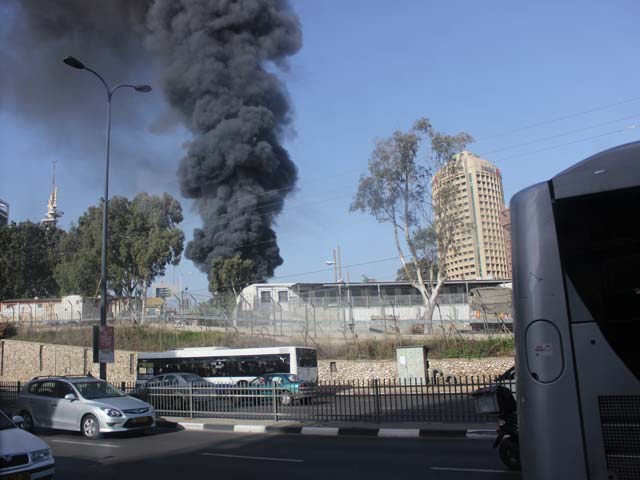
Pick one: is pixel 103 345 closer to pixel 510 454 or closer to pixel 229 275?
pixel 510 454

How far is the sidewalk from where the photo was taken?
12727 mm

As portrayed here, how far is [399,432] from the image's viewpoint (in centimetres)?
1308

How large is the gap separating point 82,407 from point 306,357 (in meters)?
17.3

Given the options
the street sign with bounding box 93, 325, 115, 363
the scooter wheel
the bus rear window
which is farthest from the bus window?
the bus rear window

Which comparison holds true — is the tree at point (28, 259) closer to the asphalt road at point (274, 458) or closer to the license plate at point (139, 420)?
the license plate at point (139, 420)

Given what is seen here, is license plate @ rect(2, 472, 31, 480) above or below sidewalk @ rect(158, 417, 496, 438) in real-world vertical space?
above

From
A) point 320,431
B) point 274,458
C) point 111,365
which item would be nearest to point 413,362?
point 320,431

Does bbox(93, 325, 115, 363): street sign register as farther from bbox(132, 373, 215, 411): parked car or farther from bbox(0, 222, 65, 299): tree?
bbox(0, 222, 65, 299): tree

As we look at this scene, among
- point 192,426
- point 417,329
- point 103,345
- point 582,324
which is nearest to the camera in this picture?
point 582,324

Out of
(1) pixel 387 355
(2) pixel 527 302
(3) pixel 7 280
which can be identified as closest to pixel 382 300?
(1) pixel 387 355

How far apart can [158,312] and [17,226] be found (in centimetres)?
3652

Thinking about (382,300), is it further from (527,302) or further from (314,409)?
(527,302)

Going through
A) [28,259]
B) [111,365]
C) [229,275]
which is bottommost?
[111,365]

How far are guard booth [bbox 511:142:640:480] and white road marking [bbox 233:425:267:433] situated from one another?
12113mm
